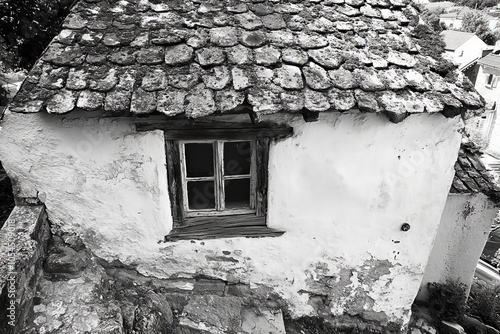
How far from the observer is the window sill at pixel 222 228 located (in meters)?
3.70

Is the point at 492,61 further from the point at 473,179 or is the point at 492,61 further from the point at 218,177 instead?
the point at 218,177

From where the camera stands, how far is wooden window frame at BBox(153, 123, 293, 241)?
330cm

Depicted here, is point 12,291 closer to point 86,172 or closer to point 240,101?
point 86,172

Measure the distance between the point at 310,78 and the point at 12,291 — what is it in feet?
9.44

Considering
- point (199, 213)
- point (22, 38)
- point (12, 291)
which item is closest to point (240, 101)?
point (199, 213)

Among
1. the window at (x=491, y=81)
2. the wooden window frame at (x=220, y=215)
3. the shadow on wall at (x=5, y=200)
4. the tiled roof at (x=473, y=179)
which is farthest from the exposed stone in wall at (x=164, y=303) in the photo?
the window at (x=491, y=81)

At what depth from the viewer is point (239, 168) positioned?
3684 millimetres

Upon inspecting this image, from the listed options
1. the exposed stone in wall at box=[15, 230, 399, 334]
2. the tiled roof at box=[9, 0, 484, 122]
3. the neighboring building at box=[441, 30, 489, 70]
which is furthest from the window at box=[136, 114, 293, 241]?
the neighboring building at box=[441, 30, 489, 70]

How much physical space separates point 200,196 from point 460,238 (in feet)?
14.5

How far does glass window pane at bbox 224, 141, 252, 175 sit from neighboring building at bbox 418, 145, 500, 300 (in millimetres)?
3252

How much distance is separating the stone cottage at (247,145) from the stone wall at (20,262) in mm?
206

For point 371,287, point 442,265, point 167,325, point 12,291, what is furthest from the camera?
point 442,265

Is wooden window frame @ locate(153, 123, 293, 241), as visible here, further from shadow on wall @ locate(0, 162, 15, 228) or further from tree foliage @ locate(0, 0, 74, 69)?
tree foliage @ locate(0, 0, 74, 69)

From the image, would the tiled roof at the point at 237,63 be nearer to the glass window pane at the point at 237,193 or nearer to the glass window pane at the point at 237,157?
the glass window pane at the point at 237,157
